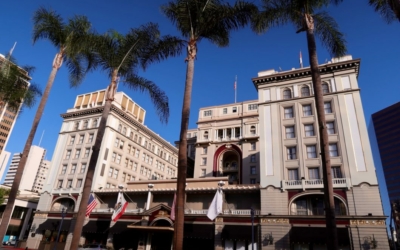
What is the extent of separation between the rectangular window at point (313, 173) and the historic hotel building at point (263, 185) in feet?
0.43

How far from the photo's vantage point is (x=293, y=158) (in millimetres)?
36750

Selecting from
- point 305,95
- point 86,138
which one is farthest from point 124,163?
point 305,95

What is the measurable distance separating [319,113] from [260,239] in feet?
69.6

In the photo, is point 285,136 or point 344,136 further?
point 285,136

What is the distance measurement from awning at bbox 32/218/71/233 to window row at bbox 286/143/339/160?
1453 inches

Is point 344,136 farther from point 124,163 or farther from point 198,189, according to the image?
point 124,163

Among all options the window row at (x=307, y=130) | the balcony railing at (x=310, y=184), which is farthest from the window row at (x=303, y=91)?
the balcony railing at (x=310, y=184)

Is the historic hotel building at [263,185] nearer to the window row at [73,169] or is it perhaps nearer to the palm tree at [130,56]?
the window row at [73,169]

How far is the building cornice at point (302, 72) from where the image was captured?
38.4 metres

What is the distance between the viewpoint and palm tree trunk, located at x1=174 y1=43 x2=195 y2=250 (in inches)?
522

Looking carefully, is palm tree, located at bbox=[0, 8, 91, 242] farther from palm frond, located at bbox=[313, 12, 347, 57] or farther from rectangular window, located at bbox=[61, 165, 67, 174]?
rectangular window, located at bbox=[61, 165, 67, 174]

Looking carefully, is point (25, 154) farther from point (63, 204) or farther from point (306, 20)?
point (63, 204)

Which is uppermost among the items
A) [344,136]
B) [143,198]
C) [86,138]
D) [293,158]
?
[86,138]

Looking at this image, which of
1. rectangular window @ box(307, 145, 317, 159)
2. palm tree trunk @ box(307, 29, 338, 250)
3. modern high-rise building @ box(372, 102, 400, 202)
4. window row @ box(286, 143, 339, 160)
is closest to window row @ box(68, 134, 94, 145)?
window row @ box(286, 143, 339, 160)
